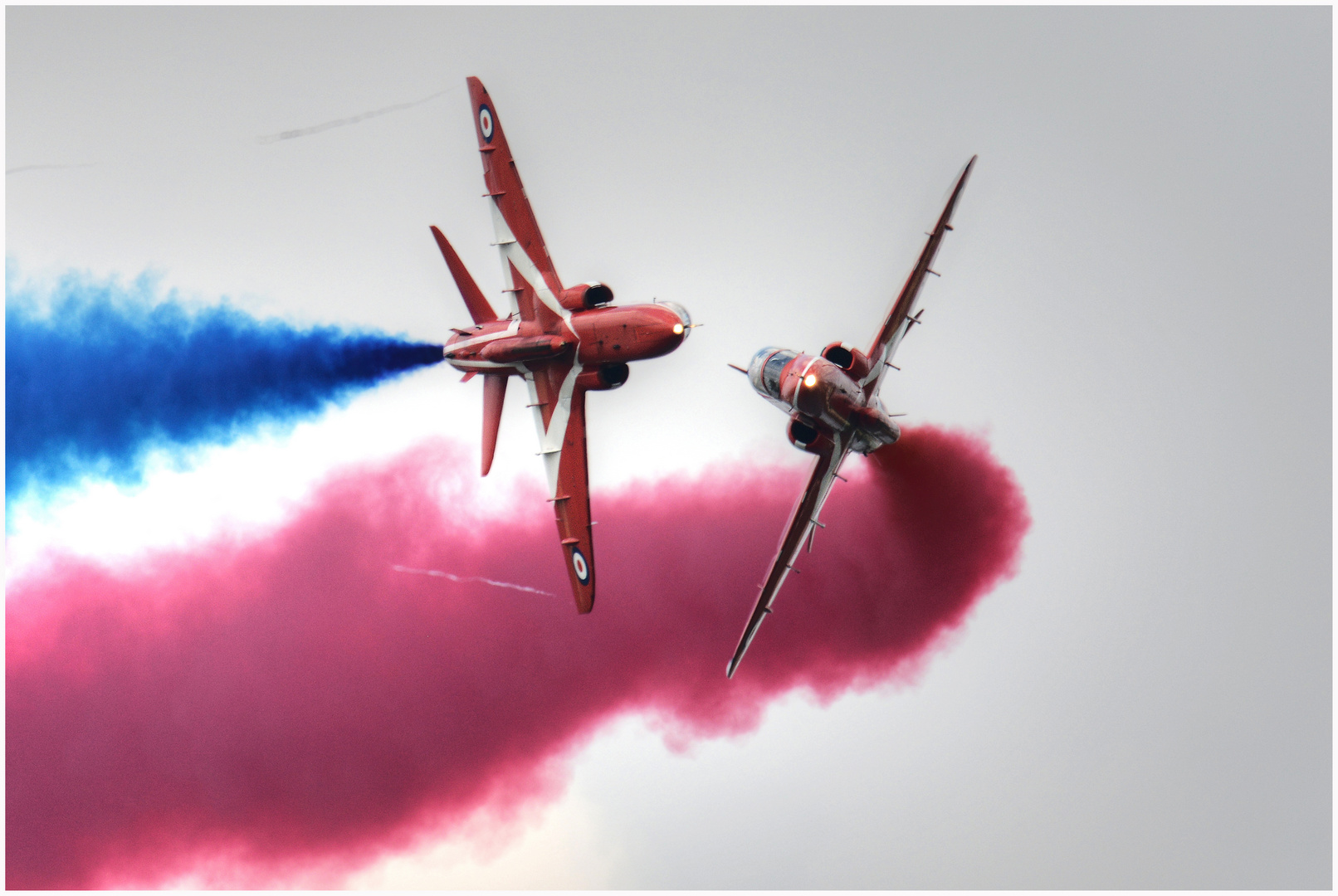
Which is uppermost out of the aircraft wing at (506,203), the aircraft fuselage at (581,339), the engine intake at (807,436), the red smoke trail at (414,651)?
the aircraft wing at (506,203)

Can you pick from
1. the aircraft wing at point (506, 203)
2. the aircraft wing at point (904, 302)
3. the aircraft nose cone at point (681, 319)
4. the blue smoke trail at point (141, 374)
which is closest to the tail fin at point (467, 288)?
the aircraft wing at point (506, 203)

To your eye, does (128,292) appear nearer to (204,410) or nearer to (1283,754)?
(204,410)

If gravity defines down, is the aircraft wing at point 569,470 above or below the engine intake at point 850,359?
below

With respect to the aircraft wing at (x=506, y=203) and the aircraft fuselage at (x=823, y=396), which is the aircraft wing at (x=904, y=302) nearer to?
the aircraft fuselage at (x=823, y=396)

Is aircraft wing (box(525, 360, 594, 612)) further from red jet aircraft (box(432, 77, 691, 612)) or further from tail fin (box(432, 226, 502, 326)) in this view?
tail fin (box(432, 226, 502, 326))

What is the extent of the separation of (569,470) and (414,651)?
3.23 m

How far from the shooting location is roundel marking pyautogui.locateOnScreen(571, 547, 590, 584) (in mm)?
11953

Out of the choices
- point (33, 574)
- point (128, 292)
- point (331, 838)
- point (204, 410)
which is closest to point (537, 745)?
point (331, 838)

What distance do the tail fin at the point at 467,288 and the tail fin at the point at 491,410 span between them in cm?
4

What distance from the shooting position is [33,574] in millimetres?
13289

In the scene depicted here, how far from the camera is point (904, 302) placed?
1150 cm

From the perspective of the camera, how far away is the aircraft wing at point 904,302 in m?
11.4

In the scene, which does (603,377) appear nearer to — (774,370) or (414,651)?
(774,370)

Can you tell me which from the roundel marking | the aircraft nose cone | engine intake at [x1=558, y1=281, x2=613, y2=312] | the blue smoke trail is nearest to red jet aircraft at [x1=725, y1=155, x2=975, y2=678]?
the aircraft nose cone
